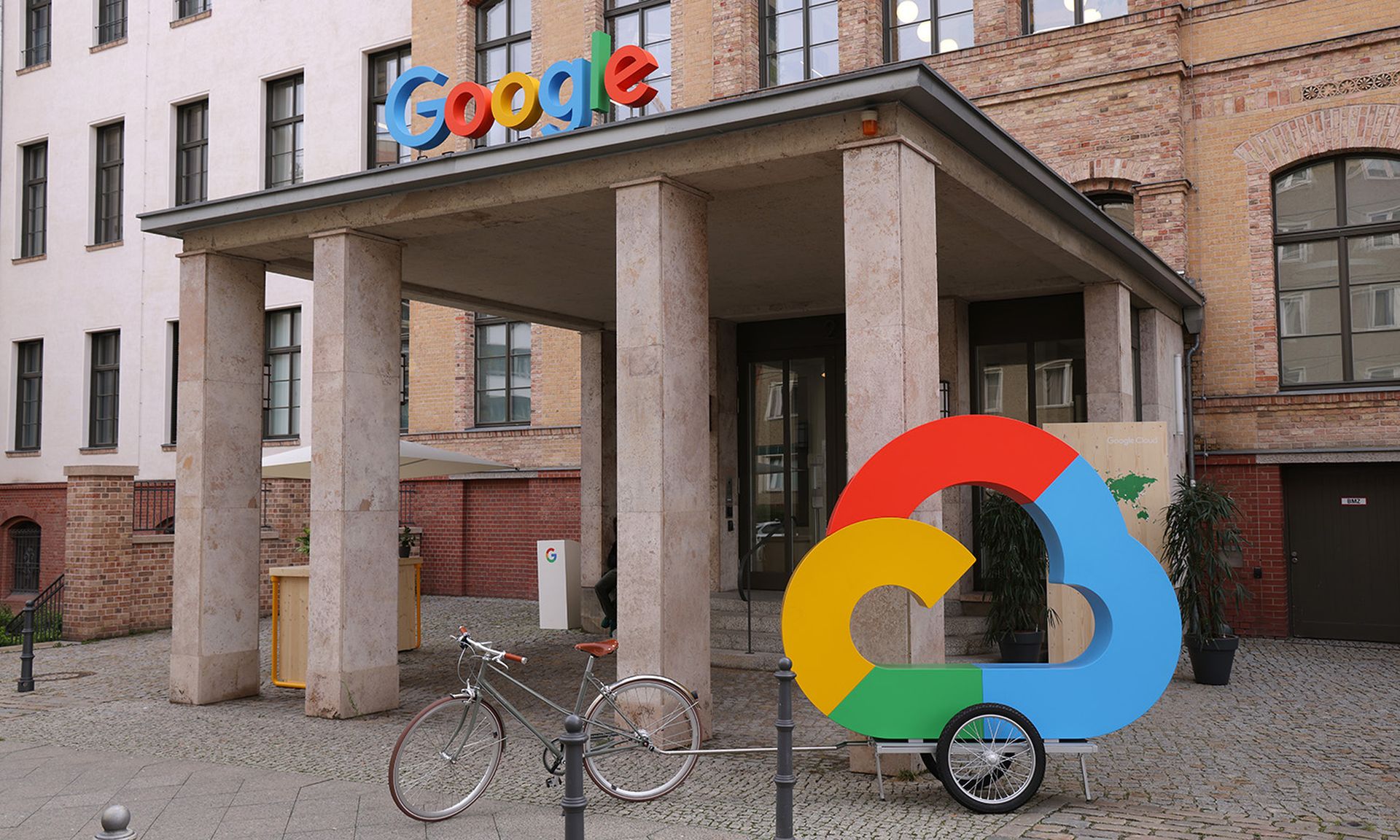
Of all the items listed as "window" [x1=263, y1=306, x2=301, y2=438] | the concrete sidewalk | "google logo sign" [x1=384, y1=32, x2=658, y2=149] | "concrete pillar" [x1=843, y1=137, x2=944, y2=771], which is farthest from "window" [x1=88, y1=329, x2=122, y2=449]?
"concrete pillar" [x1=843, y1=137, x2=944, y2=771]

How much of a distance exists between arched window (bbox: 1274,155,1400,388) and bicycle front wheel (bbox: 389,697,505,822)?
39.8 feet

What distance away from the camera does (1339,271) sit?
14.8 meters

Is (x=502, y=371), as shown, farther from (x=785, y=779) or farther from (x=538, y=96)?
(x=785, y=779)

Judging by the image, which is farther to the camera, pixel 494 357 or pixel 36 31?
pixel 36 31

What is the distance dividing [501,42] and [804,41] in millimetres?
6348

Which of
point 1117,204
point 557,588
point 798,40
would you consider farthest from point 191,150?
point 1117,204

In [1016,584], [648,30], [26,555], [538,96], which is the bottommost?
[26,555]

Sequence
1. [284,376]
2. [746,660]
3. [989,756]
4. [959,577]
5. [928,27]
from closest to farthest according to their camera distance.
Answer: [989,756] → [959,577] → [746,660] → [928,27] → [284,376]

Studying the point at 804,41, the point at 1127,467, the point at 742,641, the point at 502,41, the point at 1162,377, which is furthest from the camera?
the point at 502,41

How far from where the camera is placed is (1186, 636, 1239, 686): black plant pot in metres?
11.1

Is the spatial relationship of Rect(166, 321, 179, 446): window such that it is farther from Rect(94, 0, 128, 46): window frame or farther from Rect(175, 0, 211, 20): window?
Rect(94, 0, 128, 46): window frame

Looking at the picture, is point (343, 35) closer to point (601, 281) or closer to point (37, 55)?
point (37, 55)

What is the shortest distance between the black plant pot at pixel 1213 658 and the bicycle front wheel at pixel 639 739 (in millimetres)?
5885

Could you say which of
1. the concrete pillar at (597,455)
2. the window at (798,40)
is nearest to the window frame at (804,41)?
the window at (798,40)
